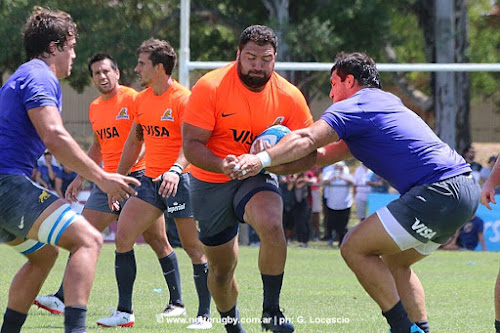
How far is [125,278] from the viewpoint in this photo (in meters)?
8.44

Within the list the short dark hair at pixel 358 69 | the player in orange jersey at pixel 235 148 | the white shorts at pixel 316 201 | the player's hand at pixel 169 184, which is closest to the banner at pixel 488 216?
the white shorts at pixel 316 201

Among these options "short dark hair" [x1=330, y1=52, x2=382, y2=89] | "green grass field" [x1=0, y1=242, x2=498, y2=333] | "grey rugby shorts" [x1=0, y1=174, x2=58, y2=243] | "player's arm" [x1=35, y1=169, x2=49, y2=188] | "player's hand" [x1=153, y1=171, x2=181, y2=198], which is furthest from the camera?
"player's arm" [x1=35, y1=169, x2=49, y2=188]

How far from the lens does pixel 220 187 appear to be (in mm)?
7098

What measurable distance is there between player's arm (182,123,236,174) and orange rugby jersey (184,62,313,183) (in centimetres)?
5

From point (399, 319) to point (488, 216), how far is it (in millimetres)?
12178

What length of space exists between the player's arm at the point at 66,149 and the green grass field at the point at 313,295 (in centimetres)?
242

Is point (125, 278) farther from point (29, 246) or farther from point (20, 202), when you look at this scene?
point (20, 202)

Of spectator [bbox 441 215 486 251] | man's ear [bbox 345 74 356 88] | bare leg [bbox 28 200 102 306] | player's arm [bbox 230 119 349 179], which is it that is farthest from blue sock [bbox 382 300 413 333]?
spectator [bbox 441 215 486 251]

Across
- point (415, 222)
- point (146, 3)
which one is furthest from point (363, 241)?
point (146, 3)

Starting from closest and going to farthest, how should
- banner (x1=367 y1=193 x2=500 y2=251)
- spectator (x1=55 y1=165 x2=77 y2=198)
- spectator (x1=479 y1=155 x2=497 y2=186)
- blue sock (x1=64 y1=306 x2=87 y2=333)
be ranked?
blue sock (x1=64 y1=306 x2=87 y2=333), banner (x1=367 y1=193 x2=500 y2=251), spectator (x1=479 y1=155 x2=497 y2=186), spectator (x1=55 y1=165 x2=77 y2=198)

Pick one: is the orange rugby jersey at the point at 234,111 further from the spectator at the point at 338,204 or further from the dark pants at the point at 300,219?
the dark pants at the point at 300,219

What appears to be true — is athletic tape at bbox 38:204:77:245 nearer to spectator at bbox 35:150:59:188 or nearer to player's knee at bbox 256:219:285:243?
player's knee at bbox 256:219:285:243

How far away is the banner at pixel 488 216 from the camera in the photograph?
17.8m

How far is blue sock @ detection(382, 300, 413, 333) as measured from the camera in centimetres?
620
